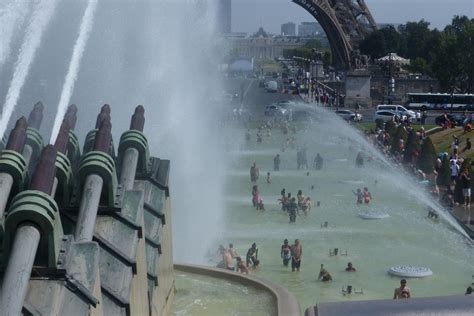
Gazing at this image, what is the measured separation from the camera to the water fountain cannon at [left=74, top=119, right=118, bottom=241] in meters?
7.20

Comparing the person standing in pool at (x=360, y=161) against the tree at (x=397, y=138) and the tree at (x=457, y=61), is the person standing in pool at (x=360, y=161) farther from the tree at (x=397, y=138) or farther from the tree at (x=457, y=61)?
the tree at (x=457, y=61)

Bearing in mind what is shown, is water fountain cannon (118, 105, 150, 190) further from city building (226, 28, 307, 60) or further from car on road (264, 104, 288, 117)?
city building (226, 28, 307, 60)

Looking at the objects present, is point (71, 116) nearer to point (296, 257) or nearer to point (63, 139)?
point (63, 139)

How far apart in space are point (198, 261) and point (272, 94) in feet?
191

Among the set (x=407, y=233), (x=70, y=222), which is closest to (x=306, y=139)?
(x=407, y=233)

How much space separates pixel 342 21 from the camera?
73.6 m

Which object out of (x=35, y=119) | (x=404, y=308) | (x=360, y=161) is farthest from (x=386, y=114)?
(x=404, y=308)

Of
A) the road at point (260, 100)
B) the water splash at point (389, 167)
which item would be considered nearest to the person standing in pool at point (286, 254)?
the water splash at point (389, 167)

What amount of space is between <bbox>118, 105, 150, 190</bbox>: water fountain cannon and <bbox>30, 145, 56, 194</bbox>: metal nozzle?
5.48ft

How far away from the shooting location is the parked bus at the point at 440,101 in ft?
184

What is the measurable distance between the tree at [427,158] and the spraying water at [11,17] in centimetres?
1331

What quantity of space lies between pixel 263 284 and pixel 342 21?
6447cm

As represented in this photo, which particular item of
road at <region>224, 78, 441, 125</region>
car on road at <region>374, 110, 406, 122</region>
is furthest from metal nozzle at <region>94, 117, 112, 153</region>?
road at <region>224, 78, 441, 125</region>

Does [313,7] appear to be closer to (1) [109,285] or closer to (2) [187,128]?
(2) [187,128]
